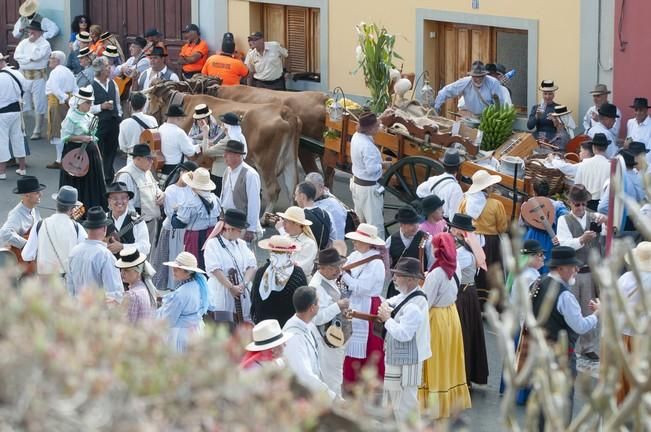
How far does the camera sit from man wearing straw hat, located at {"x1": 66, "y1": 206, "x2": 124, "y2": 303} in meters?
10.5

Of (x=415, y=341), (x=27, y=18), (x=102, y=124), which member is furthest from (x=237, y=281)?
(x=27, y=18)

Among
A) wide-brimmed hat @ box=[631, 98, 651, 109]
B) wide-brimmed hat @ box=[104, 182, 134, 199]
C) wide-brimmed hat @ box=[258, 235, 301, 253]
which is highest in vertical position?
wide-brimmed hat @ box=[631, 98, 651, 109]

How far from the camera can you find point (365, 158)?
1419cm

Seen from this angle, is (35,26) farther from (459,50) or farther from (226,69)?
(459,50)

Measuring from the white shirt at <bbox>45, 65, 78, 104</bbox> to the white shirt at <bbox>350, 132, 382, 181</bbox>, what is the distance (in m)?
5.51

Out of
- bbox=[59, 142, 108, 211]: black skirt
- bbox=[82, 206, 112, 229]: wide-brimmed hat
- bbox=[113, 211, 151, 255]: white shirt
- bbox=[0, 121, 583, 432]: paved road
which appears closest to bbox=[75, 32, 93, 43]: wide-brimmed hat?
bbox=[0, 121, 583, 432]: paved road

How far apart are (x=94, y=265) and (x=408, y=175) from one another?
4.80m

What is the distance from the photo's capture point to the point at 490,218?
12.6 meters

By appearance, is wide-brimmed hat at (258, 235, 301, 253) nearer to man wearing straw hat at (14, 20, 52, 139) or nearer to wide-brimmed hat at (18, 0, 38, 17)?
man wearing straw hat at (14, 20, 52, 139)

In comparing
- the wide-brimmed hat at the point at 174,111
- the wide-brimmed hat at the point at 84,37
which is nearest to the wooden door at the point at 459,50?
the wide-brimmed hat at the point at 174,111

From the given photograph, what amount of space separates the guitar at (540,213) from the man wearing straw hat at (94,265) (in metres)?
3.76

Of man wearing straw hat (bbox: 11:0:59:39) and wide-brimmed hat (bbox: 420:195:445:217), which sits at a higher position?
man wearing straw hat (bbox: 11:0:59:39)

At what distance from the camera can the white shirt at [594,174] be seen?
13.2 meters

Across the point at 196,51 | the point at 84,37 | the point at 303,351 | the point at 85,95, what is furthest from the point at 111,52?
the point at 303,351
